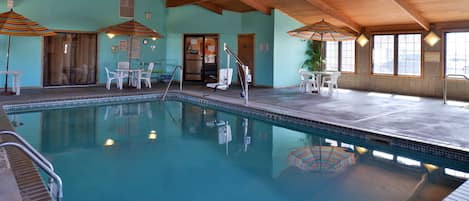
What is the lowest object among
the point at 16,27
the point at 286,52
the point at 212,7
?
the point at 286,52

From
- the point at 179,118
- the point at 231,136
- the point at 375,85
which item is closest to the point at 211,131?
the point at 231,136

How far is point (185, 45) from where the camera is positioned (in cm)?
1425

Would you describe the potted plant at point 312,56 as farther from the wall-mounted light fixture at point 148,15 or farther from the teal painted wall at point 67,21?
the wall-mounted light fixture at point 148,15

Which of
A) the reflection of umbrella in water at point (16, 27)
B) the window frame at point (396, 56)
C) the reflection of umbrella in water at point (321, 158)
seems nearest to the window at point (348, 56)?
the window frame at point (396, 56)

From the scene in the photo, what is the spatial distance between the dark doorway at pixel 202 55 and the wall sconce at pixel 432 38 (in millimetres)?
7220

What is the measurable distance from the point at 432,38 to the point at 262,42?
17.0 ft

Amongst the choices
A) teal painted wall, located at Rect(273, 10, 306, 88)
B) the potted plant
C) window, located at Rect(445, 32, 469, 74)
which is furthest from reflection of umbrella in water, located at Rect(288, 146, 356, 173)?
the potted plant

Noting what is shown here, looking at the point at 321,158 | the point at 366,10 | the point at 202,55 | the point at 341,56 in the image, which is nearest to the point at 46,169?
the point at 321,158

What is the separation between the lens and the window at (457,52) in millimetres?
10047

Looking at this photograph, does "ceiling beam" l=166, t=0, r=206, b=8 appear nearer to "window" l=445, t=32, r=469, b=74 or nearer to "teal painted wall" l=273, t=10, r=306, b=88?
"teal painted wall" l=273, t=10, r=306, b=88

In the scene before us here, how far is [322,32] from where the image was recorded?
32.2ft

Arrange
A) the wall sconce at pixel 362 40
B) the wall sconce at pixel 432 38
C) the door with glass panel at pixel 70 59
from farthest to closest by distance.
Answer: the wall sconce at pixel 362 40 < the door with glass panel at pixel 70 59 < the wall sconce at pixel 432 38

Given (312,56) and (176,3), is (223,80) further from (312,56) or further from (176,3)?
(176,3)

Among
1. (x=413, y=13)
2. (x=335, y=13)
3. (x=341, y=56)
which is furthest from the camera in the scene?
(x=341, y=56)
